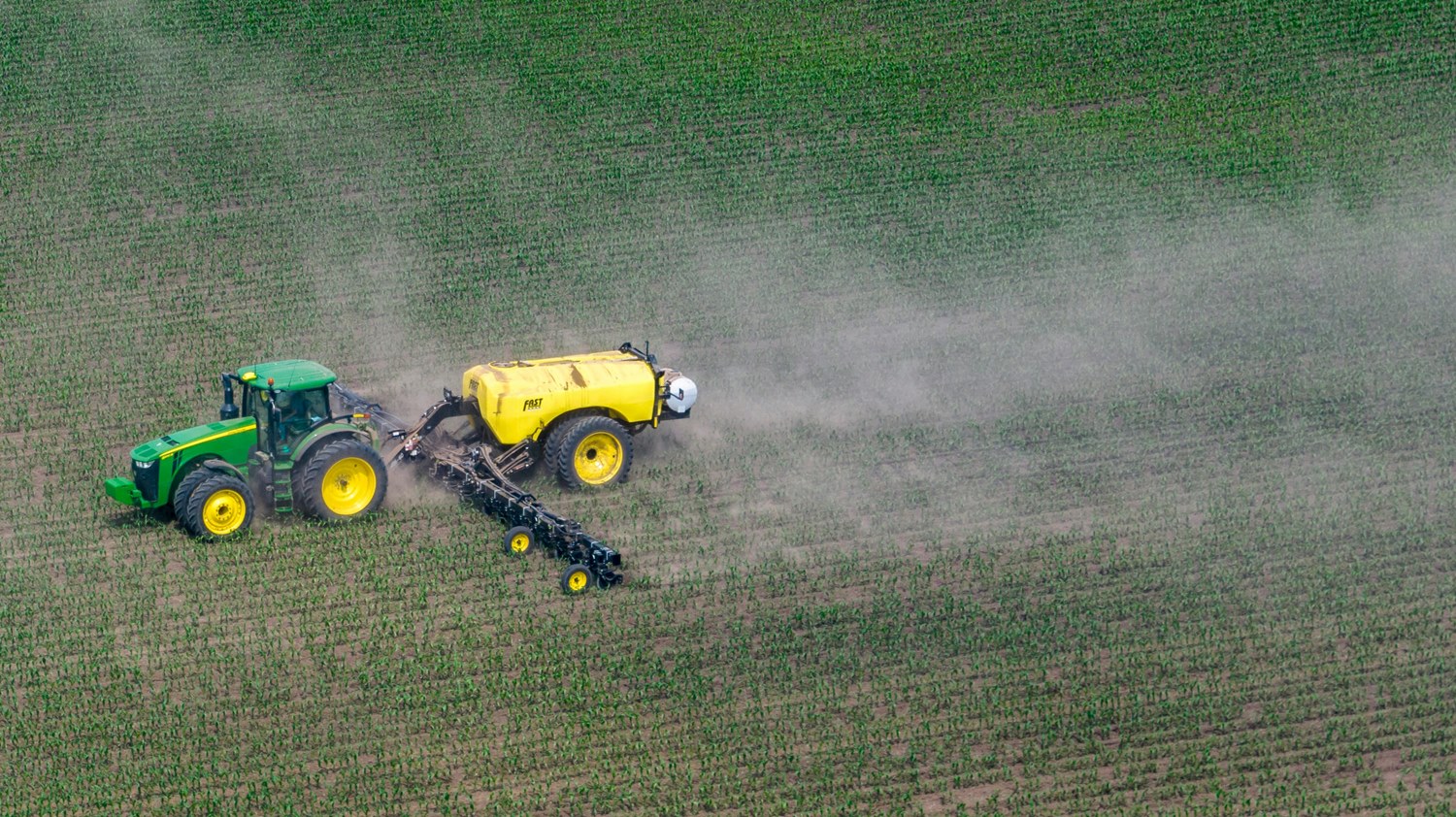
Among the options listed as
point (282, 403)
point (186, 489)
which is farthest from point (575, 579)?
point (186, 489)

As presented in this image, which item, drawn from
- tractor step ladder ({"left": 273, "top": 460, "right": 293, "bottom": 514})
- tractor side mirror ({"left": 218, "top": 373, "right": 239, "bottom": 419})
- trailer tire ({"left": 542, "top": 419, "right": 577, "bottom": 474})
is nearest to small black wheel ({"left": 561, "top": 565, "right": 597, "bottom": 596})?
trailer tire ({"left": 542, "top": 419, "right": 577, "bottom": 474})

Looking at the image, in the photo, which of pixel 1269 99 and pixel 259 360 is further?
pixel 1269 99

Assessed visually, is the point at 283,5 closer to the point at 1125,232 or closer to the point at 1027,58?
the point at 1027,58

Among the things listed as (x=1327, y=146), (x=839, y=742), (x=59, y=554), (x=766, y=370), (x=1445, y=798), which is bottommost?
(x=1445, y=798)

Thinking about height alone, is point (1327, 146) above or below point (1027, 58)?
below

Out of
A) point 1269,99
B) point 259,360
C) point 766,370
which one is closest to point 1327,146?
point 1269,99
